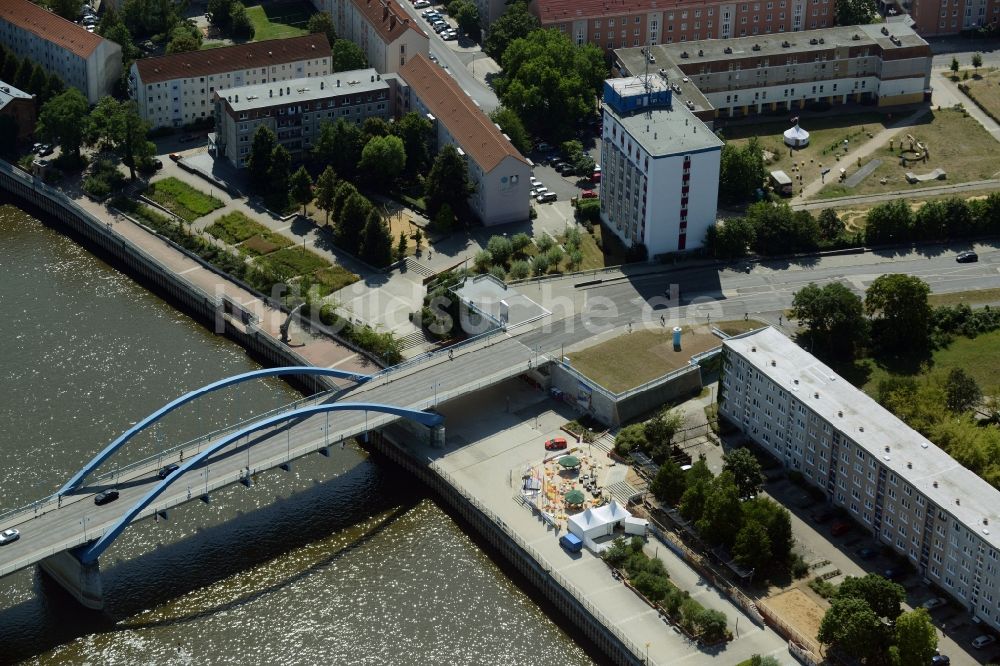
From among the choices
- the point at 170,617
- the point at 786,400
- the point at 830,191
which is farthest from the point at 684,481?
the point at 830,191

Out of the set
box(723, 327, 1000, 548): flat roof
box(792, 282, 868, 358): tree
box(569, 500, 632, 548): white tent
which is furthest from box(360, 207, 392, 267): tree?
box(569, 500, 632, 548): white tent

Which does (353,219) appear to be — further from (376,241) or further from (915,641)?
(915,641)

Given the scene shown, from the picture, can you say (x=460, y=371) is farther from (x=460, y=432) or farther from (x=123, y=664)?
(x=123, y=664)

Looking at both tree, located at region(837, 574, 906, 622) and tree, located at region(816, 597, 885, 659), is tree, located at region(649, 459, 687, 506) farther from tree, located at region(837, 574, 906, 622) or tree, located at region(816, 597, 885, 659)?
tree, located at region(816, 597, 885, 659)

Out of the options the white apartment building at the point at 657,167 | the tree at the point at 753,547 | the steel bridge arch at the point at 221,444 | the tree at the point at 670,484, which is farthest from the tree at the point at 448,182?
the tree at the point at 753,547

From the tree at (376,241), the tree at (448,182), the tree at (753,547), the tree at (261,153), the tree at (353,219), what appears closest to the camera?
the tree at (753,547)

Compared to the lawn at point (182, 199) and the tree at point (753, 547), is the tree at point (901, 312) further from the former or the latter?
the lawn at point (182, 199)

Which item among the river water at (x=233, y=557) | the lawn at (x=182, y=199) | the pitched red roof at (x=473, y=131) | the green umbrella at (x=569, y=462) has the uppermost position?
the pitched red roof at (x=473, y=131)
